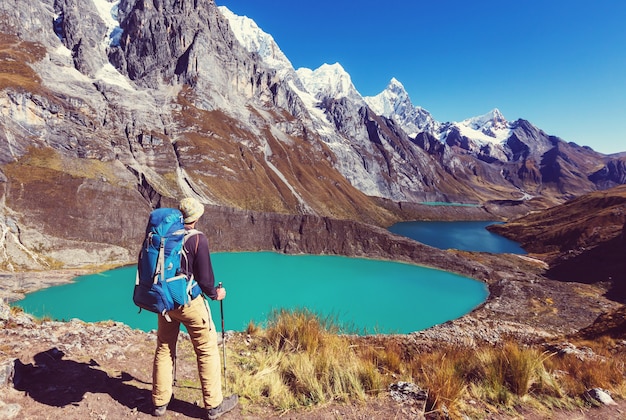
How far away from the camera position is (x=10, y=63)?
7000 centimetres

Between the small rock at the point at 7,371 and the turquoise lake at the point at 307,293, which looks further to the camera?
the turquoise lake at the point at 307,293

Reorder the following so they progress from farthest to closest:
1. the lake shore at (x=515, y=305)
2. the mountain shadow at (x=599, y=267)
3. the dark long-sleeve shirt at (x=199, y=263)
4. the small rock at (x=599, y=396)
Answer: the mountain shadow at (x=599, y=267) < the lake shore at (x=515, y=305) < the small rock at (x=599, y=396) < the dark long-sleeve shirt at (x=199, y=263)

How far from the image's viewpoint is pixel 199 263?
4.18m

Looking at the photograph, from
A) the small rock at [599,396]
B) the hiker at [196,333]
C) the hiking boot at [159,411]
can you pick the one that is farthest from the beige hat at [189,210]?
the small rock at [599,396]

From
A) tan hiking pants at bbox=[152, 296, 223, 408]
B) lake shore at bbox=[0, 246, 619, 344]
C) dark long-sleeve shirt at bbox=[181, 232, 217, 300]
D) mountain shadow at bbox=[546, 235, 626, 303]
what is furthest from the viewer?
mountain shadow at bbox=[546, 235, 626, 303]

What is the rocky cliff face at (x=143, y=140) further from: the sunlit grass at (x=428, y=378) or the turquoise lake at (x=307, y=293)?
the sunlit grass at (x=428, y=378)

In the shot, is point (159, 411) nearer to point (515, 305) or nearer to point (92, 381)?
point (92, 381)

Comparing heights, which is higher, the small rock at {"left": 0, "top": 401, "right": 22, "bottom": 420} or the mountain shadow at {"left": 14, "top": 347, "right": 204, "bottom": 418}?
the small rock at {"left": 0, "top": 401, "right": 22, "bottom": 420}

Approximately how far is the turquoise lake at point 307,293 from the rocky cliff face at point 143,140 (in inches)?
299

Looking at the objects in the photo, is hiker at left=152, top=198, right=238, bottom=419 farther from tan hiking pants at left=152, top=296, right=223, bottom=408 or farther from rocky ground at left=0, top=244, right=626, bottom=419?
rocky ground at left=0, top=244, right=626, bottom=419

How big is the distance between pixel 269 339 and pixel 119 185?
60.7m

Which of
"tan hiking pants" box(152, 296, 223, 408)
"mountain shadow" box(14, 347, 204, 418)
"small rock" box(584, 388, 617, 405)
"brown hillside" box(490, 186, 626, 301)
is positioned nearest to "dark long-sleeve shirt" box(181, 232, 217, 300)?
"tan hiking pants" box(152, 296, 223, 408)

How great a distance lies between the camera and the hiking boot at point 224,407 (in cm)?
427

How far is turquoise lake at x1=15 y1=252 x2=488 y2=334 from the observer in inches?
1143
